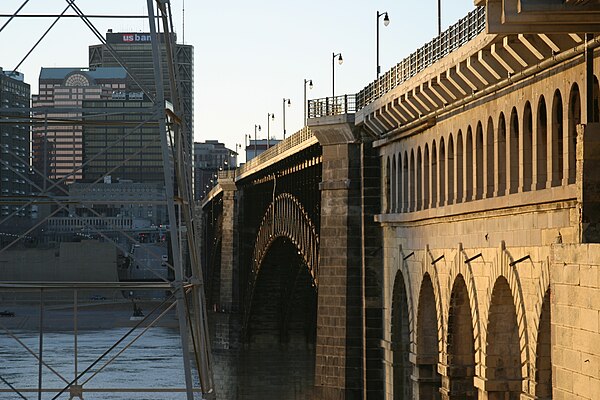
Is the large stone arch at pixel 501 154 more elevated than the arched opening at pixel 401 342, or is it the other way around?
the large stone arch at pixel 501 154

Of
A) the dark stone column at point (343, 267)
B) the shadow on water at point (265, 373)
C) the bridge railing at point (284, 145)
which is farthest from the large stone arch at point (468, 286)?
the shadow on water at point (265, 373)

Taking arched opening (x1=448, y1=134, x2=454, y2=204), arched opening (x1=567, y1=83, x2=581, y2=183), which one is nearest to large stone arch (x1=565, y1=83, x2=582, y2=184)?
arched opening (x1=567, y1=83, x2=581, y2=183)

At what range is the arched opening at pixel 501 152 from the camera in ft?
132

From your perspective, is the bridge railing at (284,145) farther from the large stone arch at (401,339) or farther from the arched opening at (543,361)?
the arched opening at (543,361)

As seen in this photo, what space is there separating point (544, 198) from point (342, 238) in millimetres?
26354

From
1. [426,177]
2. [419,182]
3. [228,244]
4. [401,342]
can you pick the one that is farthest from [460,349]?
[228,244]

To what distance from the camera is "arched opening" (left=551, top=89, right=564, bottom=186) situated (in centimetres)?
3491

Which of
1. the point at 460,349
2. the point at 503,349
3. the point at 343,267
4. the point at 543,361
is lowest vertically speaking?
the point at 460,349

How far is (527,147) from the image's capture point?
3778 centimetres

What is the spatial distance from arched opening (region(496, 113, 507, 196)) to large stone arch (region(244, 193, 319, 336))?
1283 inches

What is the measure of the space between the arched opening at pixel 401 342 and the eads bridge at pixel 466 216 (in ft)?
0.17

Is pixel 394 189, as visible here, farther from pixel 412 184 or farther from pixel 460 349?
pixel 460 349

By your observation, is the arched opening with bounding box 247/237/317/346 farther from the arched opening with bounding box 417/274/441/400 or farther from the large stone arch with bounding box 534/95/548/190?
the large stone arch with bounding box 534/95/548/190

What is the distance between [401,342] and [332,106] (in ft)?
38.2
